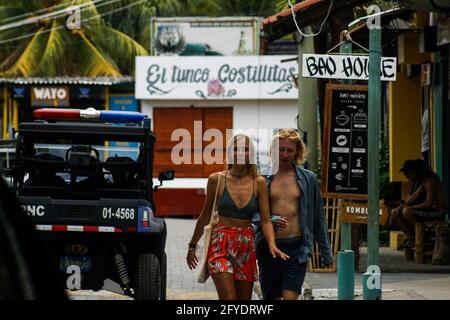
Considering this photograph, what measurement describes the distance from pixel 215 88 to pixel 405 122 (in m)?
14.4

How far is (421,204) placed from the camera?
53.1ft

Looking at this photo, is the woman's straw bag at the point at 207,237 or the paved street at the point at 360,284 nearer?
the woman's straw bag at the point at 207,237

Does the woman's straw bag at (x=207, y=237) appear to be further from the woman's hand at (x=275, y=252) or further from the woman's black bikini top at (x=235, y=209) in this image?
the woman's hand at (x=275, y=252)

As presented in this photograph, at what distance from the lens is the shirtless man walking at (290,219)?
8.04 meters

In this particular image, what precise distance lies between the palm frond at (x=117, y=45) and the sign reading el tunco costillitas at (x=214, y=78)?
224 inches

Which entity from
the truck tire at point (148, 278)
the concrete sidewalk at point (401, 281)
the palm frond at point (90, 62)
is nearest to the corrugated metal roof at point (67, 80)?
the palm frond at point (90, 62)

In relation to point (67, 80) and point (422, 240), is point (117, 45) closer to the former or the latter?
point (67, 80)

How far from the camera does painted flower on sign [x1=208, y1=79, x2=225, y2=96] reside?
34188 millimetres

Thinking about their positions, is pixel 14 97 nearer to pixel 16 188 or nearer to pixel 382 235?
pixel 382 235

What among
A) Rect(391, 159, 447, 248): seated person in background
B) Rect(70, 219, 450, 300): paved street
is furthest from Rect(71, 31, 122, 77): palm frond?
Rect(391, 159, 447, 248): seated person in background

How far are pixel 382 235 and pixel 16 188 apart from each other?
10.1 metres

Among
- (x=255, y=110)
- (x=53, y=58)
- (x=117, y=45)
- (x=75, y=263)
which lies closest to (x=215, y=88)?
(x=255, y=110)

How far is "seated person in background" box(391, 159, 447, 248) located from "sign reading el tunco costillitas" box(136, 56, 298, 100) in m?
17.8

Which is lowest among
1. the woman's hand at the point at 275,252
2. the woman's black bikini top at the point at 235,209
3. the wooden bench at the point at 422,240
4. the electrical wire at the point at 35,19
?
the wooden bench at the point at 422,240
